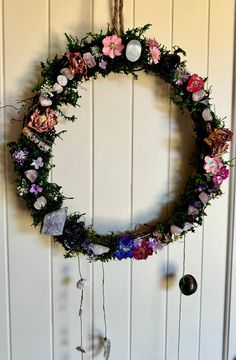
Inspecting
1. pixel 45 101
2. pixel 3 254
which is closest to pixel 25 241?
pixel 3 254

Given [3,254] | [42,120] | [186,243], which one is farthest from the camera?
[186,243]

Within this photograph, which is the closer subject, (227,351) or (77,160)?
(77,160)

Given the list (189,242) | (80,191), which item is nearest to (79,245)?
(80,191)

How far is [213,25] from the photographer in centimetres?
120

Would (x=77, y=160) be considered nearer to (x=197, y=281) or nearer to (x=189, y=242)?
(x=189, y=242)

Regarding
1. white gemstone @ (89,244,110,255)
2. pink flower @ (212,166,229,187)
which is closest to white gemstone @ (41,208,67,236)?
white gemstone @ (89,244,110,255)

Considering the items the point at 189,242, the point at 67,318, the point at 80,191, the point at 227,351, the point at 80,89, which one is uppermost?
the point at 80,89

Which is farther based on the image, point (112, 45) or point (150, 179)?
point (150, 179)

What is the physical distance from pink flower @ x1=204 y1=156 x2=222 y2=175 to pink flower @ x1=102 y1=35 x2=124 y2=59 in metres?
0.39

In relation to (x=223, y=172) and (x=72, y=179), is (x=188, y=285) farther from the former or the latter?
(x=72, y=179)

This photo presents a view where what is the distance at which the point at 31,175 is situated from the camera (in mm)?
1054

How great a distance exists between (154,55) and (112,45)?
0.12m

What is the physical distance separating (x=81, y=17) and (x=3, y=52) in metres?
0.24

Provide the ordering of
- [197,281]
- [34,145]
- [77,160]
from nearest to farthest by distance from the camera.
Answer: [34,145] → [77,160] → [197,281]
